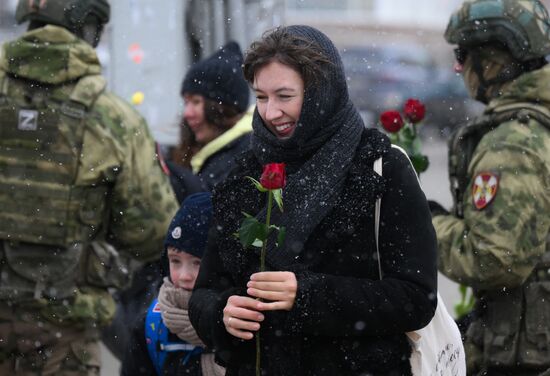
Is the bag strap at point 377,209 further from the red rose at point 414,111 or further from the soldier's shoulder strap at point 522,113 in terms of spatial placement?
the red rose at point 414,111

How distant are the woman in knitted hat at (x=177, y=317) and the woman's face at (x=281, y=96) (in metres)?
0.91

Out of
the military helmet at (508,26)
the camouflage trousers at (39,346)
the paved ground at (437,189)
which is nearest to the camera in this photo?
the military helmet at (508,26)

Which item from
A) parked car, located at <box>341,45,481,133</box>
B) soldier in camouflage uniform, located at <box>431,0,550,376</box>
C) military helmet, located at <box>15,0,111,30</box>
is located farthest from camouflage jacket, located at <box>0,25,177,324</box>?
parked car, located at <box>341,45,481,133</box>

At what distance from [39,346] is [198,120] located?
1893 millimetres

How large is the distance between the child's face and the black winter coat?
36.2 inches

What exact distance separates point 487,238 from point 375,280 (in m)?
1.14

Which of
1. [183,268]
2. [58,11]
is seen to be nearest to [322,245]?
[183,268]

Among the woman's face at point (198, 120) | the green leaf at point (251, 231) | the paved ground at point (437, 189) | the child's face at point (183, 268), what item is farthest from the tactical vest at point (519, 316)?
the paved ground at point (437, 189)

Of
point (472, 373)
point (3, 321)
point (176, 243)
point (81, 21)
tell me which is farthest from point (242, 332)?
point (81, 21)

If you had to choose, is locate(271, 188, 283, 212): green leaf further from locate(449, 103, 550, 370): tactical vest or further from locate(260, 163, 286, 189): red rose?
locate(449, 103, 550, 370): tactical vest

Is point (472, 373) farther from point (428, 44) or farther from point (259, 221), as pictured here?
point (428, 44)

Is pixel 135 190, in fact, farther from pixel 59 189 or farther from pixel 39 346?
pixel 39 346

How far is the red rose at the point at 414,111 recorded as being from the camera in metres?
4.93

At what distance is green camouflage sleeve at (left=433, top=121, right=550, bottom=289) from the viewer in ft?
14.3
